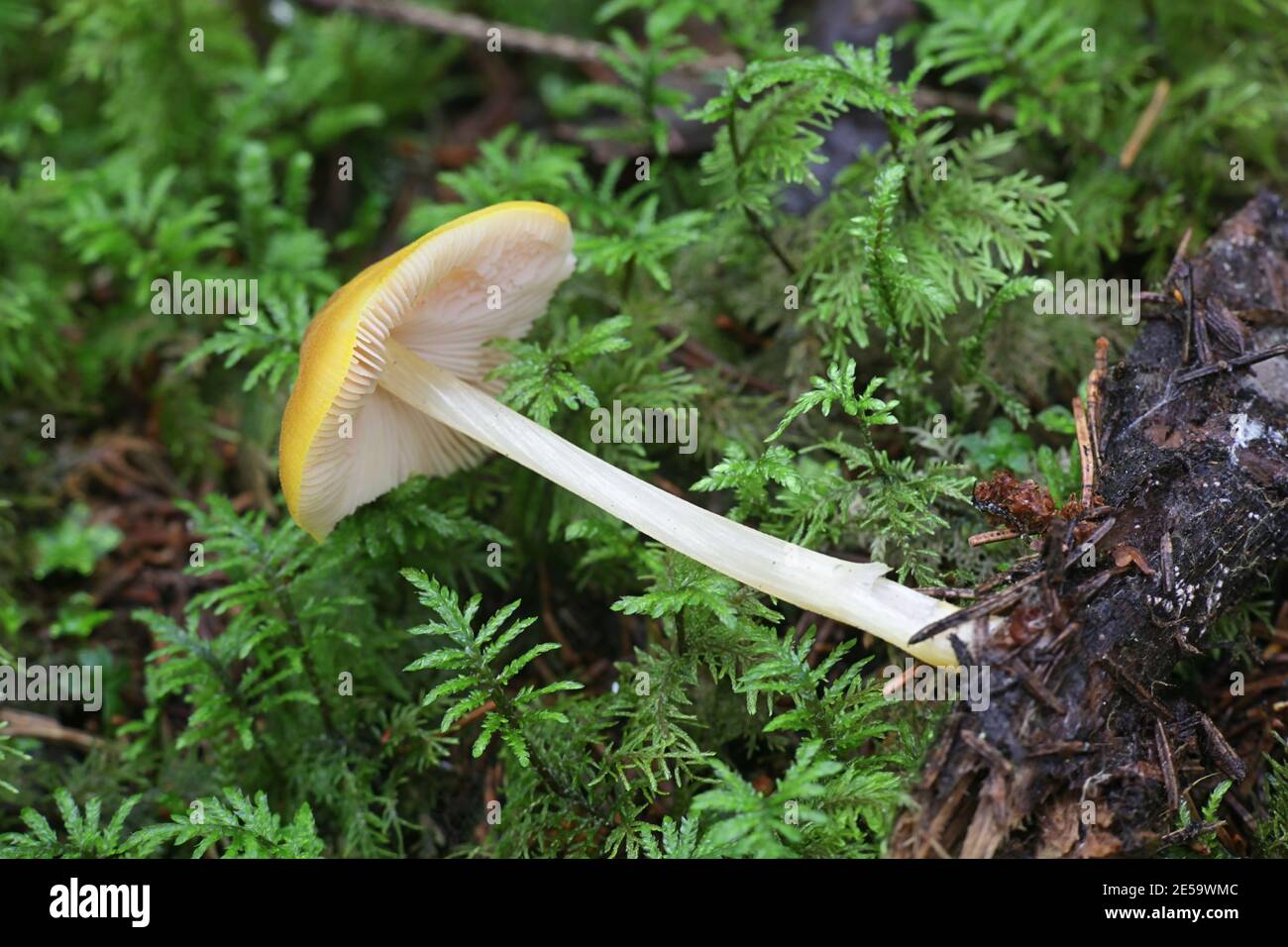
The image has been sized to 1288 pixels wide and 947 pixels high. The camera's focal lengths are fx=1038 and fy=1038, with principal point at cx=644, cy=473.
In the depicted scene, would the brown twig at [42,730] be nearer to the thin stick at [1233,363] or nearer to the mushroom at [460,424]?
the mushroom at [460,424]

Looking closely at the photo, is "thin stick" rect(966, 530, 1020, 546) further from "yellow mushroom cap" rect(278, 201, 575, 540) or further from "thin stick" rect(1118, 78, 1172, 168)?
"thin stick" rect(1118, 78, 1172, 168)

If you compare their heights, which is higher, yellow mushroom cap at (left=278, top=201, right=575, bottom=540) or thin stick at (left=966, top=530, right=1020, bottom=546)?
yellow mushroom cap at (left=278, top=201, right=575, bottom=540)

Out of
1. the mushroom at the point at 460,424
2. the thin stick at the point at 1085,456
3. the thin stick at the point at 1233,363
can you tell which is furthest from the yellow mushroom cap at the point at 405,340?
the thin stick at the point at 1233,363

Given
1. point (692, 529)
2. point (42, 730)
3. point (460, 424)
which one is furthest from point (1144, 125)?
point (42, 730)

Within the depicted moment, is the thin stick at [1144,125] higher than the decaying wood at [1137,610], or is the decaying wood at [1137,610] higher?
the thin stick at [1144,125]

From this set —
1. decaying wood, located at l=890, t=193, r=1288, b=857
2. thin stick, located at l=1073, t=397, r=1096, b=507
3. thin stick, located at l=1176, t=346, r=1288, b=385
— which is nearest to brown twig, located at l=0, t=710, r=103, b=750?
decaying wood, located at l=890, t=193, r=1288, b=857

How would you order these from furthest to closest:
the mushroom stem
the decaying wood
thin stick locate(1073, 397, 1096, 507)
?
1. thin stick locate(1073, 397, 1096, 507)
2. the mushroom stem
3. the decaying wood
